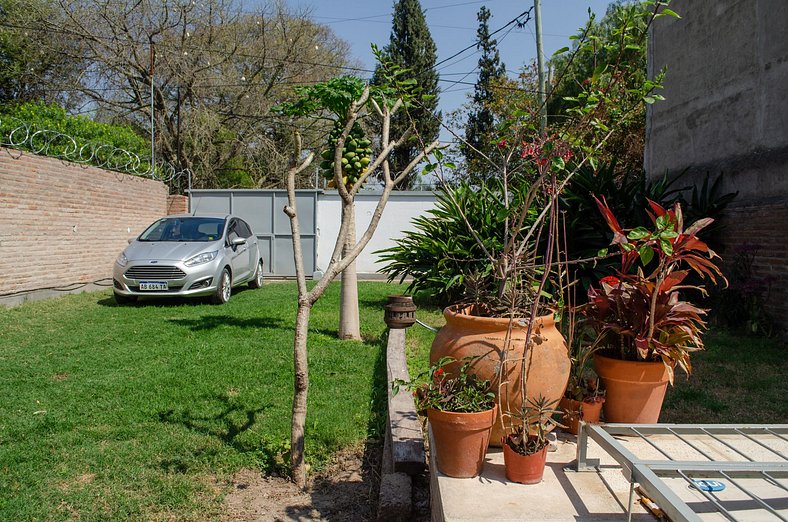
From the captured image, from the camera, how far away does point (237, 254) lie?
35.0ft

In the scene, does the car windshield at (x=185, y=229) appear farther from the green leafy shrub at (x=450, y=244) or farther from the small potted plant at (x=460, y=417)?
the small potted plant at (x=460, y=417)

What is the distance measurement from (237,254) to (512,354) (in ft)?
28.2

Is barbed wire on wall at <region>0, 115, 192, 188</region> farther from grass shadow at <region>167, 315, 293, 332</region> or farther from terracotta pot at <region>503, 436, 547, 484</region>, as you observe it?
terracotta pot at <region>503, 436, 547, 484</region>

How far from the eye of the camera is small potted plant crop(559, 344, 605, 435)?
315cm

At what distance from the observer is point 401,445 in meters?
3.27

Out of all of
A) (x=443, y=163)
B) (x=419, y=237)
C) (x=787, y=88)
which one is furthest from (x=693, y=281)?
(x=443, y=163)

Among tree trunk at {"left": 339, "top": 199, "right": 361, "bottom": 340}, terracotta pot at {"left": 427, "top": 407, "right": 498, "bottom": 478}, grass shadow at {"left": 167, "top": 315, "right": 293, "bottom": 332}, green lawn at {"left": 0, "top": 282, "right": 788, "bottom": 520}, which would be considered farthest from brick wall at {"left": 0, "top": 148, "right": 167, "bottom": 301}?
terracotta pot at {"left": 427, "top": 407, "right": 498, "bottom": 478}

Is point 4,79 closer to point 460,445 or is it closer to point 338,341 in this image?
point 338,341

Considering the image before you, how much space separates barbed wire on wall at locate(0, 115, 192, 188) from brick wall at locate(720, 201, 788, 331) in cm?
1015

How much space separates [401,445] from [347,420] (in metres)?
0.93

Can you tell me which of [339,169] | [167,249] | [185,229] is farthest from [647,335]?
[185,229]

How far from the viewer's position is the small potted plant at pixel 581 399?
315 centimetres

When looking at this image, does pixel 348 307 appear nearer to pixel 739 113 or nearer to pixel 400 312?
pixel 400 312

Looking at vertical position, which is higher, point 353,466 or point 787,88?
point 787,88
